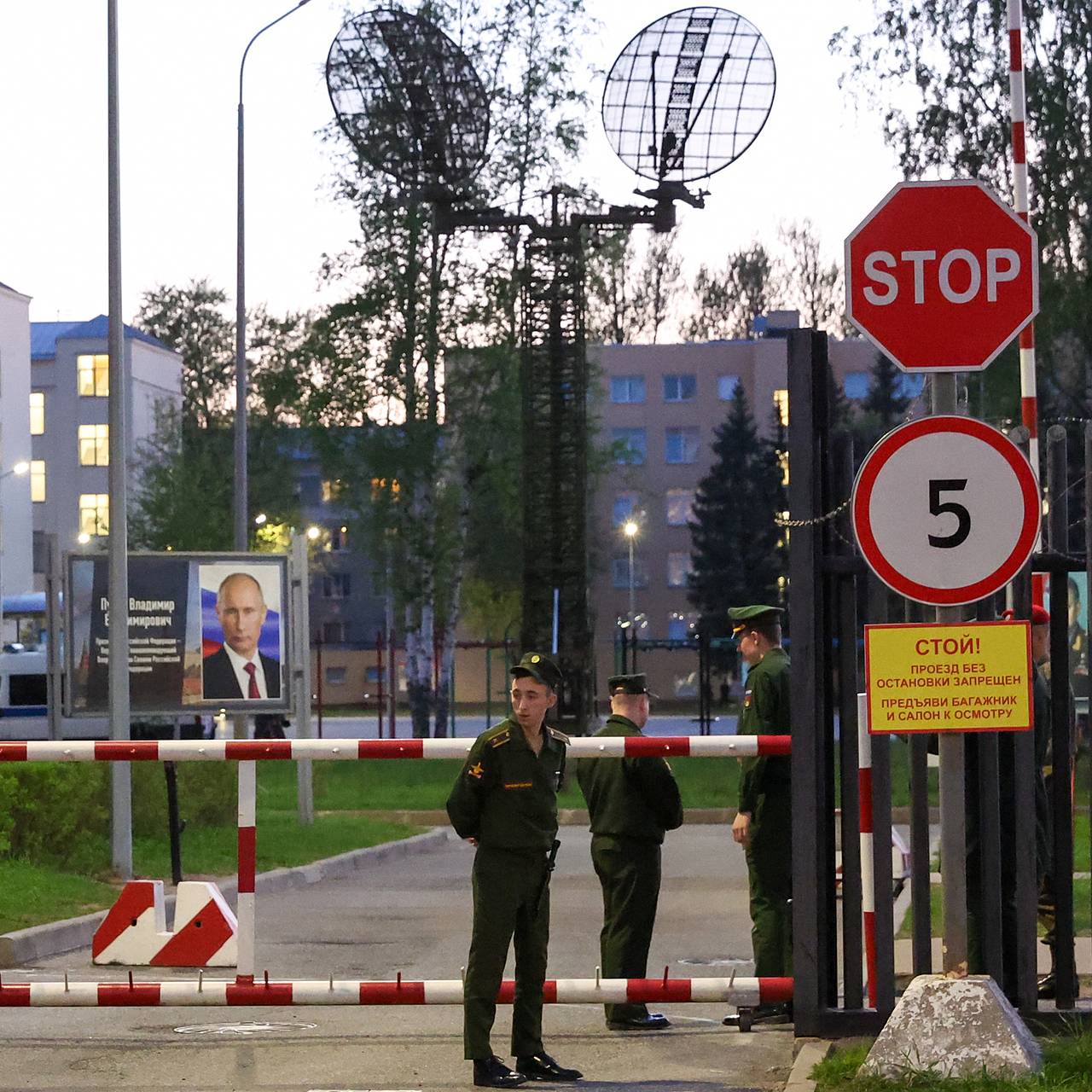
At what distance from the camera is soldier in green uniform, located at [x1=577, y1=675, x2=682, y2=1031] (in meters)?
9.12

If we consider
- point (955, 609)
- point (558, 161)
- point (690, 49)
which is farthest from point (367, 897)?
point (558, 161)

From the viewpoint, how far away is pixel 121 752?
28.4 feet

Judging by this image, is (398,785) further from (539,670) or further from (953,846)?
(953,846)

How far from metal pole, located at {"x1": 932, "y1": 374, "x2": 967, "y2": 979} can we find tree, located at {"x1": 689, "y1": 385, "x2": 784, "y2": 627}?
227 feet

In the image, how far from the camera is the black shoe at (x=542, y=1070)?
7801 mm

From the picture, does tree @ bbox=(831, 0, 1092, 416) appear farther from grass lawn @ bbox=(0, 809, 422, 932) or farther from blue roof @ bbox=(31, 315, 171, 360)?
blue roof @ bbox=(31, 315, 171, 360)

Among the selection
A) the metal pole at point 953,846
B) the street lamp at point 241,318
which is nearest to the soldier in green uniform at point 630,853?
the metal pole at point 953,846

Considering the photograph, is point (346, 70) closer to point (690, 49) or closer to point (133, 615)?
point (690, 49)

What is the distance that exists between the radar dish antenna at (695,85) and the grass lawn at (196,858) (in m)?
9.70

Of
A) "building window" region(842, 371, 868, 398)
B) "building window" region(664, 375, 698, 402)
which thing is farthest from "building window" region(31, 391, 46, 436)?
"building window" region(842, 371, 868, 398)

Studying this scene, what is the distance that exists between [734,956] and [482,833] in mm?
5235

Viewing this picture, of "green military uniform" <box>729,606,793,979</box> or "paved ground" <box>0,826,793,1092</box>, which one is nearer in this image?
"paved ground" <box>0,826,793,1092</box>

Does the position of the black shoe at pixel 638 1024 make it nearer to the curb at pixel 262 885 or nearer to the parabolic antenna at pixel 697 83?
the curb at pixel 262 885

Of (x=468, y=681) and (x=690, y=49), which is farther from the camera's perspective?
(x=468, y=681)
